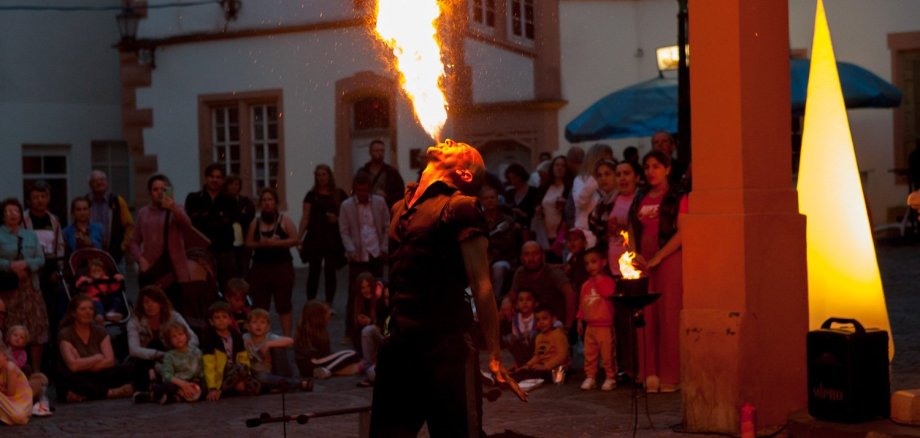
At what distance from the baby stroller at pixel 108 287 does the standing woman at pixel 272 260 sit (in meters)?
1.51

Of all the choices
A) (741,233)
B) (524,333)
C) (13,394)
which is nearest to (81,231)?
(13,394)

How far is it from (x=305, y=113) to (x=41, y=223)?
497 inches

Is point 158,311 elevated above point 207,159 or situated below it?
below

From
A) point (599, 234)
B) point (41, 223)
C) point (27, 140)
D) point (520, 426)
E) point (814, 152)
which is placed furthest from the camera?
point (27, 140)

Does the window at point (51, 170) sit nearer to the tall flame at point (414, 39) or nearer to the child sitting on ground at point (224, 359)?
the child sitting on ground at point (224, 359)

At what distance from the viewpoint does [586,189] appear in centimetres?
1275

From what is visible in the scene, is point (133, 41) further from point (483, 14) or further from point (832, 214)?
point (832, 214)

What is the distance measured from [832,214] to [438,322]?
166 inches

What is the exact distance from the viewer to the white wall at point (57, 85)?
2781cm

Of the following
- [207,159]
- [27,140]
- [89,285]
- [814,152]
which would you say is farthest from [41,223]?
[27,140]

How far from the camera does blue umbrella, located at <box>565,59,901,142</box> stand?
19.5 metres

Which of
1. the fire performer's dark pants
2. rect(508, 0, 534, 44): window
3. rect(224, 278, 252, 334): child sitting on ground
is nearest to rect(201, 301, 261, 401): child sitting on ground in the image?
rect(224, 278, 252, 334): child sitting on ground

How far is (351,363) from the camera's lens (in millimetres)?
12266

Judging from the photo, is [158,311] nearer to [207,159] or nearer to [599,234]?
[599,234]
